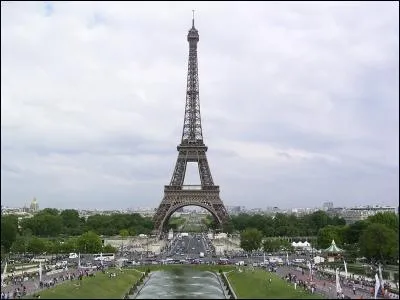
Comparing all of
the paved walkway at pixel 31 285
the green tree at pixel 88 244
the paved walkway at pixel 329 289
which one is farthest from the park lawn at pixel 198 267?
the green tree at pixel 88 244

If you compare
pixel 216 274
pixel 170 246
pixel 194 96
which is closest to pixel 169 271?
pixel 216 274

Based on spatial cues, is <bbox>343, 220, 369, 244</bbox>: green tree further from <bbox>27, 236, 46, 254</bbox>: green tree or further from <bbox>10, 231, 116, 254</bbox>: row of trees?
<bbox>27, 236, 46, 254</bbox>: green tree

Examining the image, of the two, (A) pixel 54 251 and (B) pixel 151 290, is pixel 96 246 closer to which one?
(A) pixel 54 251

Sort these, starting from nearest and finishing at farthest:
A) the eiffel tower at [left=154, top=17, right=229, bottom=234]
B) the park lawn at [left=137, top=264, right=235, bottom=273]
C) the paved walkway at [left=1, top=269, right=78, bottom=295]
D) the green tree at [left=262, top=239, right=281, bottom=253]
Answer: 1. the paved walkway at [left=1, top=269, right=78, bottom=295]
2. the park lawn at [left=137, top=264, right=235, bottom=273]
3. the green tree at [left=262, top=239, right=281, bottom=253]
4. the eiffel tower at [left=154, top=17, right=229, bottom=234]

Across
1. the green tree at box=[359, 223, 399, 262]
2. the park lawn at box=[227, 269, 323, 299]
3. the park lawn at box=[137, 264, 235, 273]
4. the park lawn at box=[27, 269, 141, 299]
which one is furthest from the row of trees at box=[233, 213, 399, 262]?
the park lawn at box=[27, 269, 141, 299]

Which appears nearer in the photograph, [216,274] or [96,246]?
[216,274]
